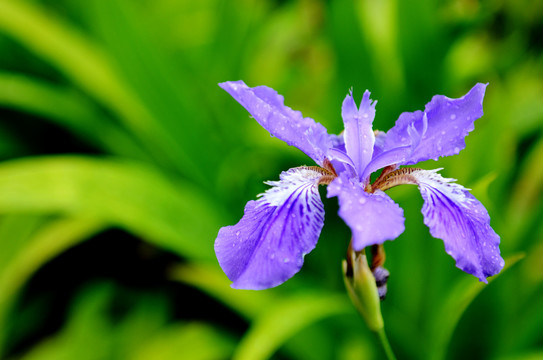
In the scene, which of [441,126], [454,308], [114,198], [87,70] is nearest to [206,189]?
[114,198]

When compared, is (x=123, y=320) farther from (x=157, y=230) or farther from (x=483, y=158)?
(x=483, y=158)

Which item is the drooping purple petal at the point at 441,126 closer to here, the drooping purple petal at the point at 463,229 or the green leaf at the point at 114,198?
the drooping purple petal at the point at 463,229

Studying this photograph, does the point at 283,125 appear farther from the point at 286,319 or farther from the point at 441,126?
the point at 286,319

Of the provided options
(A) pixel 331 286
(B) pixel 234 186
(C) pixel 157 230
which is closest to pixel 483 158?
(A) pixel 331 286

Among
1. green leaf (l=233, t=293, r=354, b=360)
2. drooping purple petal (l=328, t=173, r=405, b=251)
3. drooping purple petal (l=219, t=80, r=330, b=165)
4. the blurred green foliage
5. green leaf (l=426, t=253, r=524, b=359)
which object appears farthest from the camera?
the blurred green foliage

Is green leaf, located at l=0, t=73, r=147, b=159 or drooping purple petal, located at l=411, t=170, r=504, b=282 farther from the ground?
green leaf, located at l=0, t=73, r=147, b=159

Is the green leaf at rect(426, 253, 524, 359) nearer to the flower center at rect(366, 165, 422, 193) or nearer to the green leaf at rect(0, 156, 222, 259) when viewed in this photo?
the flower center at rect(366, 165, 422, 193)

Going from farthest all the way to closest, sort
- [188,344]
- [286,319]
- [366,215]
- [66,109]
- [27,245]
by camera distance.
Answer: [66,109] < [27,245] < [188,344] < [286,319] < [366,215]

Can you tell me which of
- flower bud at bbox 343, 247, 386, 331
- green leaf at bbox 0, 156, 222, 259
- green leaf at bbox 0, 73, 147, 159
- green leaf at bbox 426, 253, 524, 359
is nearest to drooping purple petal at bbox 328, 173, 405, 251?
flower bud at bbox 343, 247, 386, 331

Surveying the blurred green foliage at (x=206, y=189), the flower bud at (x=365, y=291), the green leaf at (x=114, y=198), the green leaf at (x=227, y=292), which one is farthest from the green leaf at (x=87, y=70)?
the flower bud at (x=365, y=291)
